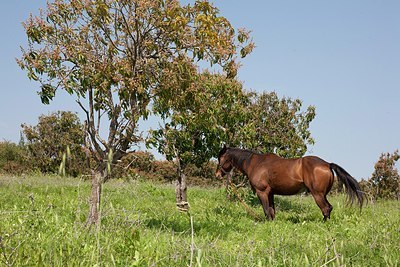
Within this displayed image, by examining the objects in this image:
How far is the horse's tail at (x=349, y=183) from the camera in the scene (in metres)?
14.1

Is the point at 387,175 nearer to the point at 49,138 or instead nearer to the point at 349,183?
the point at 349,183

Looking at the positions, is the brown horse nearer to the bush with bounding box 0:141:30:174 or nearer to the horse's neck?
the horse's neck

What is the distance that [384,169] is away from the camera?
27922 mm

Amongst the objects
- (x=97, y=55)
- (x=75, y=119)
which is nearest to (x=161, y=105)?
(x=97, y=55)

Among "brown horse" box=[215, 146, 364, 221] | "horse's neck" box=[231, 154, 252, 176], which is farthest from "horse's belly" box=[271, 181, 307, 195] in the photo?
"horse's neck" box=[231, 154, 252, 176]

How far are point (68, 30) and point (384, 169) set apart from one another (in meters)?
23.0

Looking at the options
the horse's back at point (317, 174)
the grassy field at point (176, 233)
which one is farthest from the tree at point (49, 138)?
the horse's back at point (317, 174)

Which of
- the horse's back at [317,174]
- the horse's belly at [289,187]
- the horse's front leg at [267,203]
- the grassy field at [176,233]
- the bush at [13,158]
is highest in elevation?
the bush at [13,158]

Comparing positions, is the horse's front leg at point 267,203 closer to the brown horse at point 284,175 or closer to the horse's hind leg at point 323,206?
the brown horse at point 284,175

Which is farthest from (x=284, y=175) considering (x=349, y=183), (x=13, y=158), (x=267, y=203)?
(x=13, y=158)

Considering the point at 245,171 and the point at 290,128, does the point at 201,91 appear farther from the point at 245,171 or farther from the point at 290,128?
the point at 290,128

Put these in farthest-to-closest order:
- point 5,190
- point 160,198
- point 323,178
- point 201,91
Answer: point 160,198
point 5,190
point 323,178
point 201,91

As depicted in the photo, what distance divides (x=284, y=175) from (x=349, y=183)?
2.15 m

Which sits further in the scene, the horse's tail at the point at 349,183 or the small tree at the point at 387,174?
the small tree at the point at 387,174
